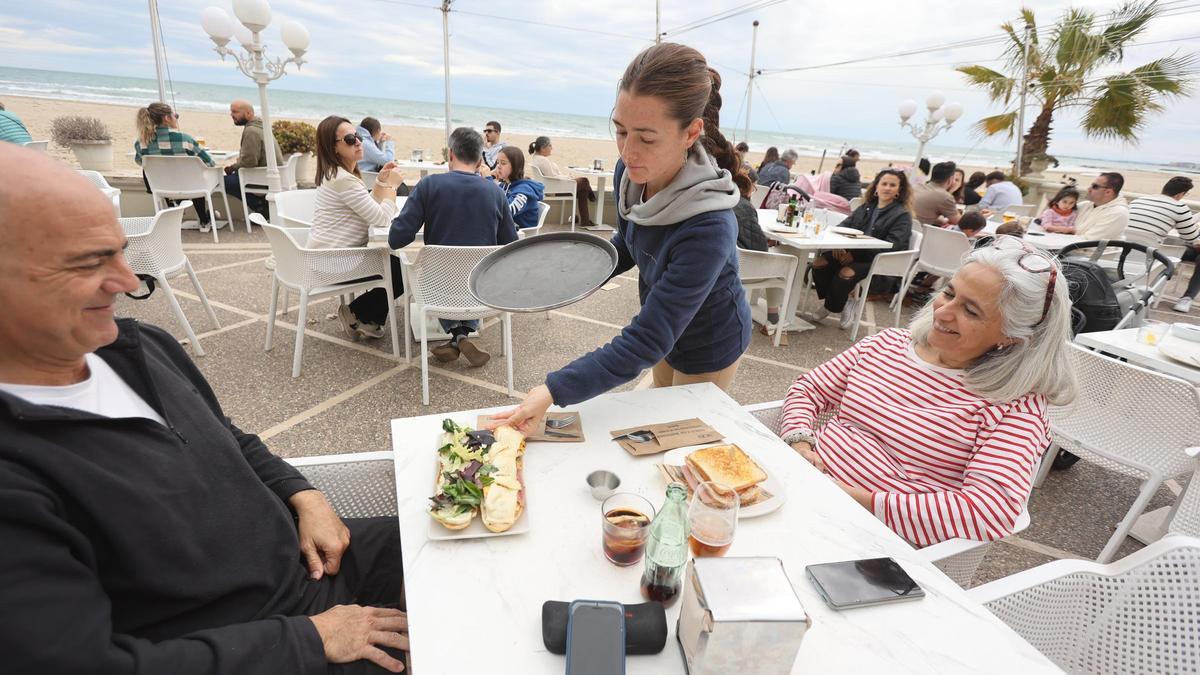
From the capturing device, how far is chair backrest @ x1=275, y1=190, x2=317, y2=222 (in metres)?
4.40

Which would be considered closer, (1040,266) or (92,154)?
(1040,266)

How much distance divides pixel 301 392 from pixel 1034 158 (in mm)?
16424

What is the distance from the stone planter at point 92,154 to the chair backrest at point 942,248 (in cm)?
1183

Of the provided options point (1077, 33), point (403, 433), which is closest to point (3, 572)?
point (403, 433)

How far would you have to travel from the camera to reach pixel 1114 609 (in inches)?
46.5

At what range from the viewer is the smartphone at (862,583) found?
3.27ft

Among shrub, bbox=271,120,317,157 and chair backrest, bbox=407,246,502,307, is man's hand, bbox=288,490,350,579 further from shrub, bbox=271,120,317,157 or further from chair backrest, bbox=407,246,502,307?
shrub, bbox=271,120,317,157

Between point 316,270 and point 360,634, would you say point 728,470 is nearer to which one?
point 360,634

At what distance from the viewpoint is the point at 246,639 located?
966 millimetres

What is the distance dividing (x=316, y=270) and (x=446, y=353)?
1052mm

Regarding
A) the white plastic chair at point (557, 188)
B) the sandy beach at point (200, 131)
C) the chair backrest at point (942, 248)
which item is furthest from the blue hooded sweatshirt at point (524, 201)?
the sandy beach at point (200, 131)

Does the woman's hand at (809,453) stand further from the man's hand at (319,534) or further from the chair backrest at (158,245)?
the chair backrest at (158,245)

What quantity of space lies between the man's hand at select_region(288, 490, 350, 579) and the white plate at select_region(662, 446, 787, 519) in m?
0.87

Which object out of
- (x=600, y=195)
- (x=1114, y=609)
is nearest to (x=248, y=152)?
(x=600, y=195)
